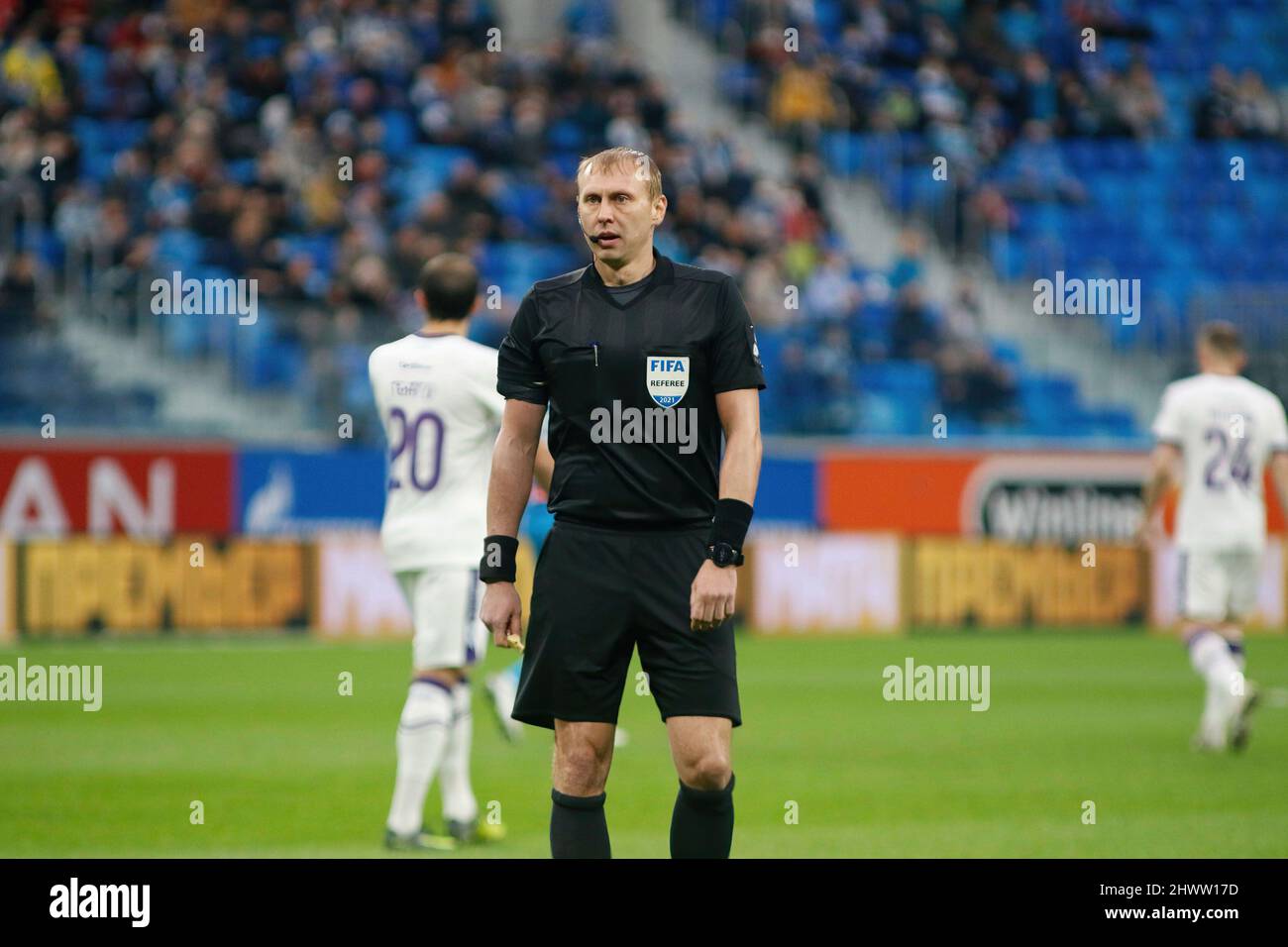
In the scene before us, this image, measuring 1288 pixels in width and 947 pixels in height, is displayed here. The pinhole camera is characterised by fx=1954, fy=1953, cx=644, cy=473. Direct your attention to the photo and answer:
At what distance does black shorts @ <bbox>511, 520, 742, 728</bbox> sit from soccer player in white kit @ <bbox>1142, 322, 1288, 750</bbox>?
22.1 ft

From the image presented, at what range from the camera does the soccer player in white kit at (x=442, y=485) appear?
8562mm

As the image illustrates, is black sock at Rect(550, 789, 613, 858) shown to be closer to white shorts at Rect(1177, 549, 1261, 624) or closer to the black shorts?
the black shorts

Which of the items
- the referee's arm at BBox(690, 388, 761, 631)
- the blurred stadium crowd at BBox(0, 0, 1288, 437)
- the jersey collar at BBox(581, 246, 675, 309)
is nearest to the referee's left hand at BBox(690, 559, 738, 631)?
the referee's arm at BBox(690, 388, 761, 631)

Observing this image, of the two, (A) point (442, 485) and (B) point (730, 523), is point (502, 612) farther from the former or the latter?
(A) point (442, 485)

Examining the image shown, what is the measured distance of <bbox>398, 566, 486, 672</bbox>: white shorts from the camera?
8555 millimetres

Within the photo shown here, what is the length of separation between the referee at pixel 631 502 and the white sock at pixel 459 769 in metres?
2.53

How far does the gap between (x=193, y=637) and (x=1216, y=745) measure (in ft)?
36.4

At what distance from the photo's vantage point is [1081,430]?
2388 cm

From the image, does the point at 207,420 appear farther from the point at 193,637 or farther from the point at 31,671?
the point at 31,671

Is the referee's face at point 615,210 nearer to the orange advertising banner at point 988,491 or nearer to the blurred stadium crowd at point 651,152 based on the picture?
the blurred stadium crowd at point 651,152

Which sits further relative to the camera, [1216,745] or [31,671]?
[31,671]

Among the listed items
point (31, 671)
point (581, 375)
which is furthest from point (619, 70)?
point (581, 375)

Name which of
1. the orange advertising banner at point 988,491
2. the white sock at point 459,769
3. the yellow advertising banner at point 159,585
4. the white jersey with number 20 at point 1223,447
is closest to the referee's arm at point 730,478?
the white sock at point 459,769

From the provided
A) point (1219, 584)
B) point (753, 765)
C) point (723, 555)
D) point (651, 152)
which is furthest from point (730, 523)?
point (651, 152)
